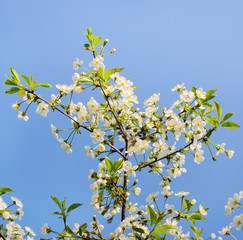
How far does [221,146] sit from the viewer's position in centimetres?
309

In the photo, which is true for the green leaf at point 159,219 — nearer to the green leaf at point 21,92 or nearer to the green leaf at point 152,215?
the green leaf at point 152,215

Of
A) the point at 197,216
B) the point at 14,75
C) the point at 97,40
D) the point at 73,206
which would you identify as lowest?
the point at 73,206

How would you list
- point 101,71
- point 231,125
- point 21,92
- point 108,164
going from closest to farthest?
point 108,164, point 21,92, point 231,125, point 101,71

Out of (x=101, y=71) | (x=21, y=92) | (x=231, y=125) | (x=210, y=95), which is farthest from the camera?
(x=210, y=95)

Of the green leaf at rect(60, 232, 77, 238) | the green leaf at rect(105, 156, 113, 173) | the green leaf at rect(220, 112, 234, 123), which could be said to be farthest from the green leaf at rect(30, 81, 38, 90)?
the green leaf at rect(220, 112, 234, 123)

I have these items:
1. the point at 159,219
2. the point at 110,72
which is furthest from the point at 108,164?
the point at 110,72

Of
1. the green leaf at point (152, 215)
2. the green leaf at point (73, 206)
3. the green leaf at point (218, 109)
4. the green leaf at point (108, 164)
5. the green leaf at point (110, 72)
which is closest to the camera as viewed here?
the green leaf at point (152, 215)

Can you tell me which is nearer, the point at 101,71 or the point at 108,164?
the point at 108,164

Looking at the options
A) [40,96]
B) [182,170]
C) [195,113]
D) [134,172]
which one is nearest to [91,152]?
[134,172]

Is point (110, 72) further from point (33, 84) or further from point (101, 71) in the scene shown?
point (33, 84)

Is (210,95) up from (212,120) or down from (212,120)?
up

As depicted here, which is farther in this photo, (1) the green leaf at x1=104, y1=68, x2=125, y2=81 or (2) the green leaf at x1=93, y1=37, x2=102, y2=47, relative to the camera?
(1) the green leaf at x1=104, y1=68, x2=125, y2=81

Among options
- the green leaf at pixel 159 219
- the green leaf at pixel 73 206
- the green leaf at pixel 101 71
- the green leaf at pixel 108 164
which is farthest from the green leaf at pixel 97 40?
the green leaf at pixel 159 219

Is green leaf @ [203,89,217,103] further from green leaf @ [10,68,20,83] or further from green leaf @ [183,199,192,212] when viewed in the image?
green leaf @ [10,68,20,83]
